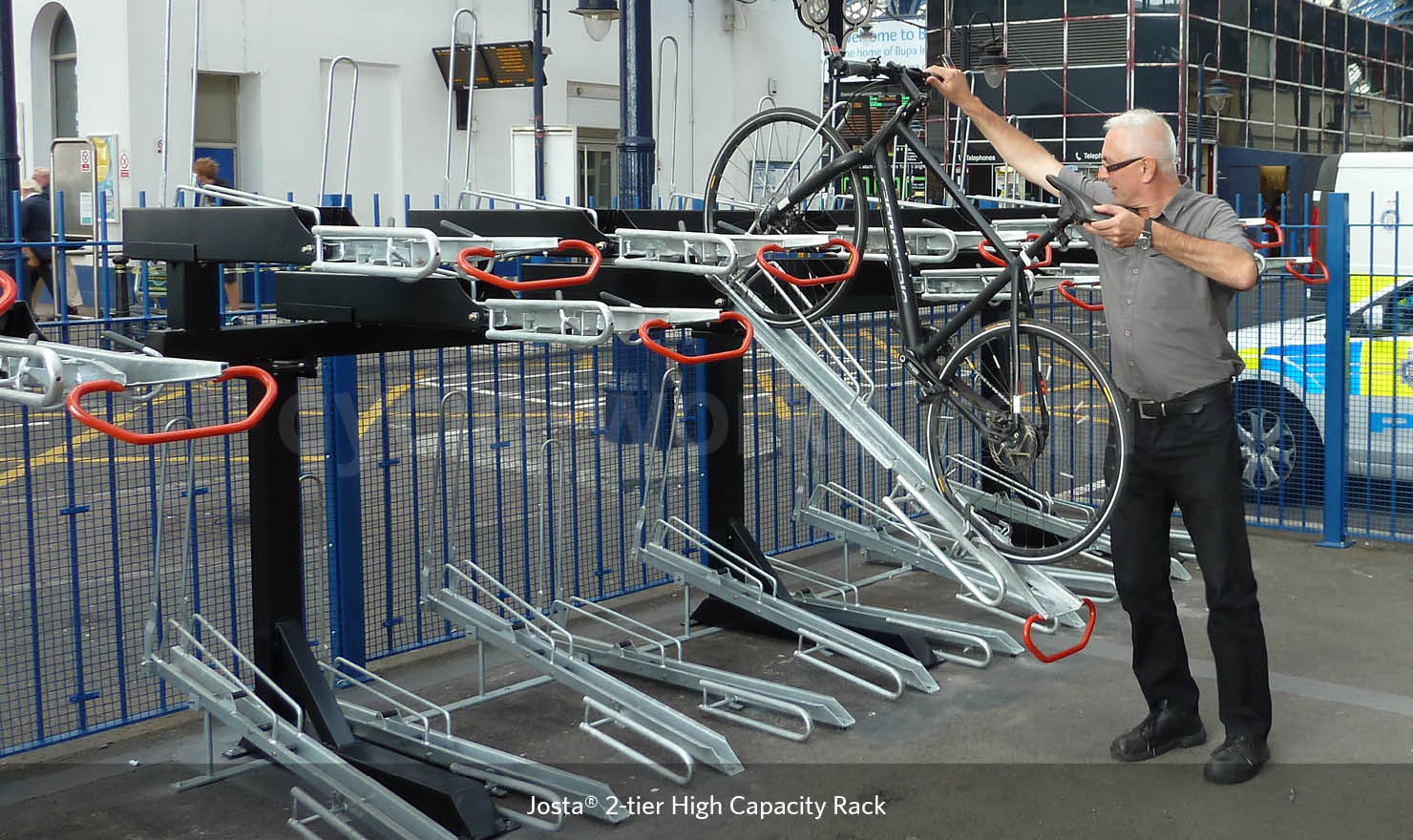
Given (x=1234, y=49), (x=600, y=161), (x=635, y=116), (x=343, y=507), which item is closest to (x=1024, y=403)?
(x=343, y=507)

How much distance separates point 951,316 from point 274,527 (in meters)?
2.75

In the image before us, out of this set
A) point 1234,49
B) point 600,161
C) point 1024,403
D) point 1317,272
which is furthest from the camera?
point 1234,49

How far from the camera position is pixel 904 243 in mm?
6016

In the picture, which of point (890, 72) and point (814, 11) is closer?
point (890, 72)

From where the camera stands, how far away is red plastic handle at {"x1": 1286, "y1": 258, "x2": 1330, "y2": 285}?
332 inches

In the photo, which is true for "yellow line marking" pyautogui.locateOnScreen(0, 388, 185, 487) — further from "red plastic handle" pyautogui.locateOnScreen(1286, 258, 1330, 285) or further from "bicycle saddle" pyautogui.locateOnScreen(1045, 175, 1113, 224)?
"red plastic handle" pyautogui.locateOnScreen(1286, 258, 1330, 285)

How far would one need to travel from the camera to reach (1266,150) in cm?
4331

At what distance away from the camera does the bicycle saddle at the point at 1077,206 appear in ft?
16.8

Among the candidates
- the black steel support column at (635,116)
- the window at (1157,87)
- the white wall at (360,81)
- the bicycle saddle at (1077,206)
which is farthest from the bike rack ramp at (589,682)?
the window at (1157,87)

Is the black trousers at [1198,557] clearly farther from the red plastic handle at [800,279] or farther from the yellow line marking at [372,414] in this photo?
the yellow line marking at [372,414]

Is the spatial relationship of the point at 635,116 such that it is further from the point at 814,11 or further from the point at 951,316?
the point at 951,316

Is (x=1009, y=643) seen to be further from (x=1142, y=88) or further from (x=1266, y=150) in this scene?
(x=1266, y=150)

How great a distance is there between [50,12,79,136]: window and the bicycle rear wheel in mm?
18413

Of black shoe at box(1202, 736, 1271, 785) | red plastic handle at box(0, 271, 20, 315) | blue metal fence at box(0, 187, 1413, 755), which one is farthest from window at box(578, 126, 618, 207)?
red plastic handle at box(0, 271, 20, 315)
